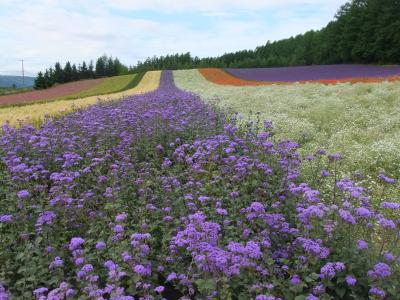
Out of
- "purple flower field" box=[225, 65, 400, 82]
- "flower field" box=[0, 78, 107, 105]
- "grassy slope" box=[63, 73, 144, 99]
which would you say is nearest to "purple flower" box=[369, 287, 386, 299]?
"purple flower field" box=[225, 65, 400, 82]

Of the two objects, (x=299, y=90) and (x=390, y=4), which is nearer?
(x=299, y=90)

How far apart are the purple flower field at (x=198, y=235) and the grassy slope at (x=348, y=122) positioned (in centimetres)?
139

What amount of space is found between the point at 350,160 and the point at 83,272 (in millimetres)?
5994

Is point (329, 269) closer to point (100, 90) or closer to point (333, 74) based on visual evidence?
point (333, 74)

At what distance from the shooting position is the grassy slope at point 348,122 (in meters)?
8.18

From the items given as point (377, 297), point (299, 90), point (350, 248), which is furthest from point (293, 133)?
point (299, 90)

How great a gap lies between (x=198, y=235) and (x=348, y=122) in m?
9.74

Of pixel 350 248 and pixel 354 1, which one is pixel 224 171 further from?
pixel 354 1

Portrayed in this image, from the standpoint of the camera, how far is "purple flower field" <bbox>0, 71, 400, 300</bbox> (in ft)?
11.8

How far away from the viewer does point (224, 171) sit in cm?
609

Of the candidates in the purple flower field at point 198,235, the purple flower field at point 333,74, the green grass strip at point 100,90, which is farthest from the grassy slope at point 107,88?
the purple flower field at point 198,235

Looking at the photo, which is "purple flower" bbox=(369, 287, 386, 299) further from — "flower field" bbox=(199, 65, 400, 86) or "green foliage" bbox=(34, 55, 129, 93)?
"green foliage" bbox=(34, 55, 129, 93)

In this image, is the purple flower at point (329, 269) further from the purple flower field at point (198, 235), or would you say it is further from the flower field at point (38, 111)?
the flower field at point (38, 111)

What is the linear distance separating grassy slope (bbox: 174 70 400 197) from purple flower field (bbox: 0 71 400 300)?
139 centimetres
